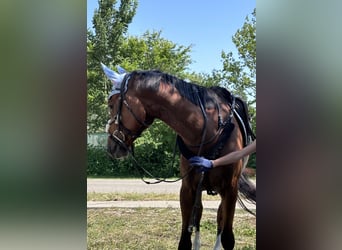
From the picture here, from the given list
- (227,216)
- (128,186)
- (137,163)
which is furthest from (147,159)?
(227,216)

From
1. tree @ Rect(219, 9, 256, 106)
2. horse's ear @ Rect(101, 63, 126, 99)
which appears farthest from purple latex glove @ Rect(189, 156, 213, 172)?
horse's ear @ Rect(101, 63, 126, 99)

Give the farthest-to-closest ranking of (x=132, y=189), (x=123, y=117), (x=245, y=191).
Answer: (x=132, y=189), (x=245, y=191), (x=123, y=117)

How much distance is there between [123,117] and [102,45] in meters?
0.63

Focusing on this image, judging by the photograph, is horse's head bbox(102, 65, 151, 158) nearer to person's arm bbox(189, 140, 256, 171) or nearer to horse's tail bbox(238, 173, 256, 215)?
person's arm bbox(189, 140, 256, 171)

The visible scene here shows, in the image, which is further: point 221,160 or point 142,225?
point 142,225

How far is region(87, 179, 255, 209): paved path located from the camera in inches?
120

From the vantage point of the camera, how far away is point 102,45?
3.10 metres

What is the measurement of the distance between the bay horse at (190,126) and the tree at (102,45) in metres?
0.07

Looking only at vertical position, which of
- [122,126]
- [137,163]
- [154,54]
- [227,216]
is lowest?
[227,216]

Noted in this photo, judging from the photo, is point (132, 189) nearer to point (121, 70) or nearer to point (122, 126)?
point (122, 126)

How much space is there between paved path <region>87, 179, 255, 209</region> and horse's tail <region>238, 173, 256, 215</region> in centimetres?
4

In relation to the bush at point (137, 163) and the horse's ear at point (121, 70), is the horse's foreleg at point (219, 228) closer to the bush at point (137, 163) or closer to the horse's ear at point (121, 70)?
the bush at point (137, 163)

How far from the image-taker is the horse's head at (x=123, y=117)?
2926mm
